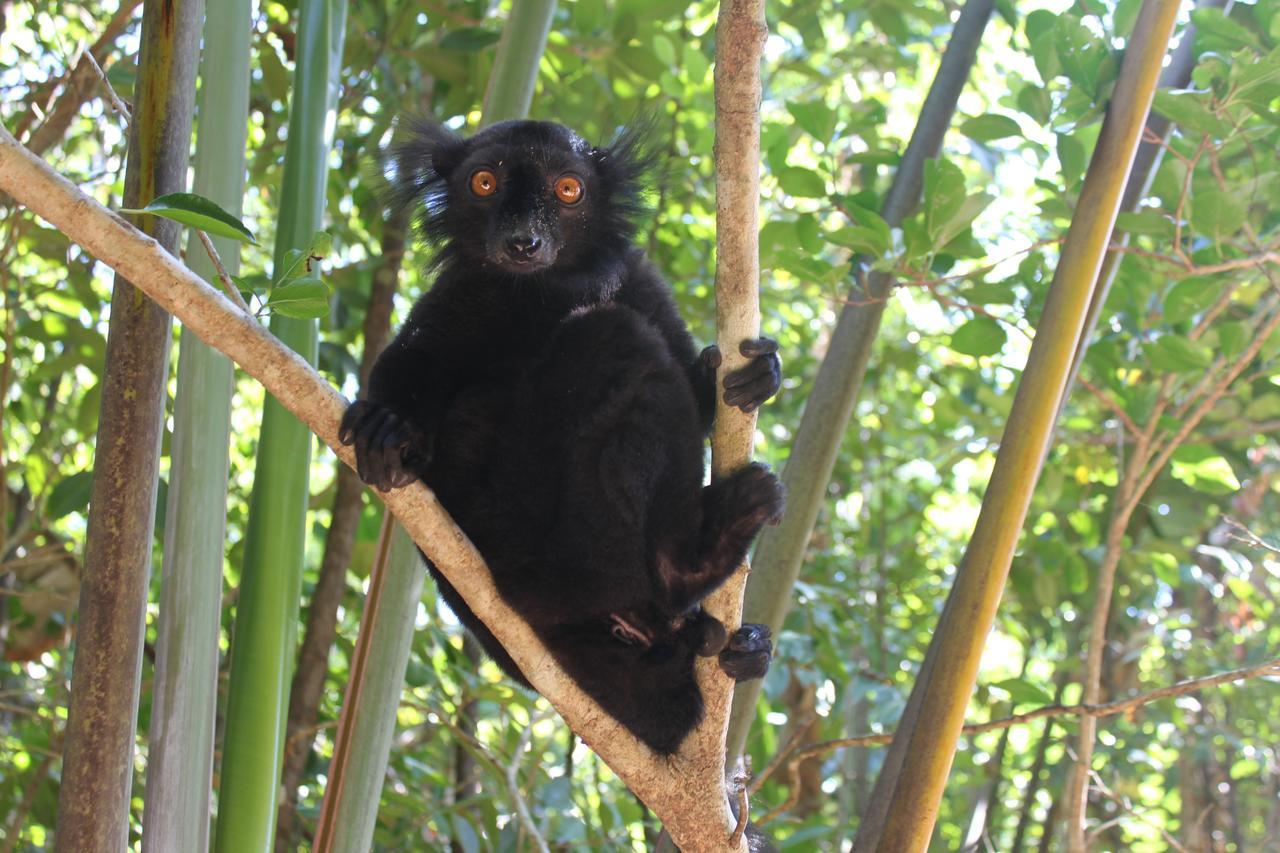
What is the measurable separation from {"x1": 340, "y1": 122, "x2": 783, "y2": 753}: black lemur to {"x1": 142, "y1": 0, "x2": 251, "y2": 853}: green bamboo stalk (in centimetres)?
28

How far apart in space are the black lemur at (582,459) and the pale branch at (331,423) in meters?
0.17

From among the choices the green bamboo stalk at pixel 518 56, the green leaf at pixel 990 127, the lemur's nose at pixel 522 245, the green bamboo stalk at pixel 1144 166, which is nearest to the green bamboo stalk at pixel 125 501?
the green bamboo stalk at pixel 518 56

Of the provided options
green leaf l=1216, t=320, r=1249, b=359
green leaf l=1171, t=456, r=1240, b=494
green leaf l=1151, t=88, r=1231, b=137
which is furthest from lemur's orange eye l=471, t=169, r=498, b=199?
green leaf l=1171, t=456, r=1240, b=494

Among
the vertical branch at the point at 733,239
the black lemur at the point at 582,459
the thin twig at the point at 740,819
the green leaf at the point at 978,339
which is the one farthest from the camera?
the green leaf at the point at 978,339

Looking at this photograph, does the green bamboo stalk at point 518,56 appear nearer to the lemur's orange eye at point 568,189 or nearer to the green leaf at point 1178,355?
the lemur's orange eye at point 568,189

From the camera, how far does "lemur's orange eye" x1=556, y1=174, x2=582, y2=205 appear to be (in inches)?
129

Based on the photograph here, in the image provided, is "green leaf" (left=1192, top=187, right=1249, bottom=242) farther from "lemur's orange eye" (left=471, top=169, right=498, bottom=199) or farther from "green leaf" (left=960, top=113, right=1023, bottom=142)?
"lemur's orange eye" (left=471, top=169, right=498, bottom=199)

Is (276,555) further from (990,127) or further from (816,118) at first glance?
(990,127)

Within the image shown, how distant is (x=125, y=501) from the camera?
6.50ft

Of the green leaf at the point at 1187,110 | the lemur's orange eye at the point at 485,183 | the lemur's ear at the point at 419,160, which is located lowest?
the lemur's orange eye at the point at 485,183

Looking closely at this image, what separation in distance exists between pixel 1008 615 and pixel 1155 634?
1203 millimetres

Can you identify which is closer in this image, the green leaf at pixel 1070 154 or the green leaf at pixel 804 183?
the green leaf at pixel 1070 154

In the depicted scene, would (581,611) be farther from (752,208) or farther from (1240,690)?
(1240,690)

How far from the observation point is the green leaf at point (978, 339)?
3383mm
